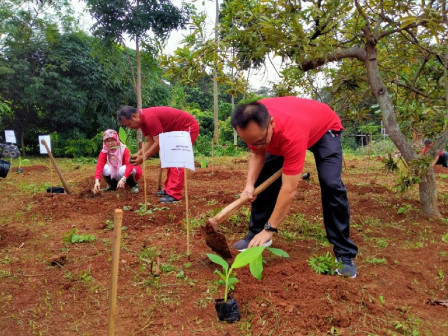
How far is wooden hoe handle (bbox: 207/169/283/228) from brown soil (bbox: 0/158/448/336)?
1.36 feet

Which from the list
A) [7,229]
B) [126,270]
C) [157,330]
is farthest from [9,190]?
[157,330]

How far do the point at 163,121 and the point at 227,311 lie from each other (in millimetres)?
3639

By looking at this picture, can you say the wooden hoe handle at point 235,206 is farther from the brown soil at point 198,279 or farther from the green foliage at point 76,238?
the green foliage at point 76,238

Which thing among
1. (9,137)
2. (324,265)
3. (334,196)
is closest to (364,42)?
(334,196)

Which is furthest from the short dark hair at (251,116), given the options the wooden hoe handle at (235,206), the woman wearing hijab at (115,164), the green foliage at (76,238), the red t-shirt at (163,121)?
the woman wearing hijab at (115,164)

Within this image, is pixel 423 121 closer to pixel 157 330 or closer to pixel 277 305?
pixel 277 305

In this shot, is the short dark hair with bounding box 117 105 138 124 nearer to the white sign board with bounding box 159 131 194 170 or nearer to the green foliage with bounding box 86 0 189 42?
the white sign board with bounding box 159 131 194 170

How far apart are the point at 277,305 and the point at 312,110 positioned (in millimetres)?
1448

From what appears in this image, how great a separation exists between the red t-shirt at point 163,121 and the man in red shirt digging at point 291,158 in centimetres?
241

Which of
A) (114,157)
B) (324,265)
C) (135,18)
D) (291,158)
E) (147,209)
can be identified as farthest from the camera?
(135,18)

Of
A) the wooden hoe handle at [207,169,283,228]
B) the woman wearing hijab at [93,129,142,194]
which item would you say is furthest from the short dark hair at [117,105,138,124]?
the wooden hoe handle at [207,169,283,228]

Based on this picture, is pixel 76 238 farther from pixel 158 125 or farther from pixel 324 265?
pixel 324 265

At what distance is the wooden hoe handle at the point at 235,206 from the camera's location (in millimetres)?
2730

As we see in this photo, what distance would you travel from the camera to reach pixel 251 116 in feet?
7.42
